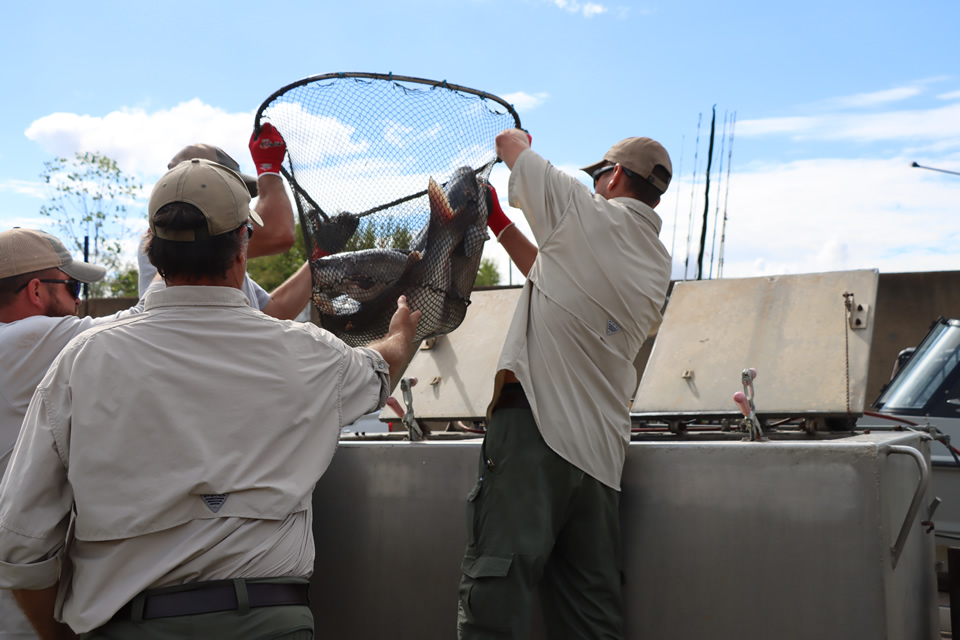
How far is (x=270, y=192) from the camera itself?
108 inches

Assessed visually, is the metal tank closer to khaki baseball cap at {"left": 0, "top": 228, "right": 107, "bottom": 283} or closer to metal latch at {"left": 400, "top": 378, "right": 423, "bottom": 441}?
metal latch at {"left": 400, "top": 378, "right": 423, "bottom": 441}

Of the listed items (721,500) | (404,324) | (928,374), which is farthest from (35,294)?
(928,374)

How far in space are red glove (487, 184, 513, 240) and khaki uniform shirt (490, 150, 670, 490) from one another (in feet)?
0.91

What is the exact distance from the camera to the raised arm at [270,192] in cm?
269

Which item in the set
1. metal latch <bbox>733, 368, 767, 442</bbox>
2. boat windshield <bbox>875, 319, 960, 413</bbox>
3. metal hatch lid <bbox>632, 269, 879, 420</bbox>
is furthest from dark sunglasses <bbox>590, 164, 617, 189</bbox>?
boat windshield <bbox>875, 319, 960, 413</bbox>

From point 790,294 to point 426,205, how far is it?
7.18 feet

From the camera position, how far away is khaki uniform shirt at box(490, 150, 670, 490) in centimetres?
251

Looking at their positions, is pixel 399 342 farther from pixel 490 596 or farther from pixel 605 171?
pixel 605 171

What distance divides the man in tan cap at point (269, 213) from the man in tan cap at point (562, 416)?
726 mm

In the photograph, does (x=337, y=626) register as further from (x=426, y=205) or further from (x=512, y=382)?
(x=426, y=205)

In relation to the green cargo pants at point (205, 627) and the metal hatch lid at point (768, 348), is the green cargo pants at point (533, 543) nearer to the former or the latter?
the green cargo pants at point (205, 627)

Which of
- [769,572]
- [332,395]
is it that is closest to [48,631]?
[332,395]

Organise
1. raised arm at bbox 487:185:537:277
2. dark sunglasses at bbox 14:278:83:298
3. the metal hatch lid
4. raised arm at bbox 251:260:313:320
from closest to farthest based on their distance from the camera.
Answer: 1. dark sunglasses at bbox 14:278:83:298
2. raised arm at bbox 251:260:313:320
3. raised arm at bbox 487:185:537:277
4. the metal hatch lid

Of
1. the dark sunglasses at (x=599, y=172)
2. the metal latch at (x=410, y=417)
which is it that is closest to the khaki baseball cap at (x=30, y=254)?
the metal latch at (x=410, y=417)
